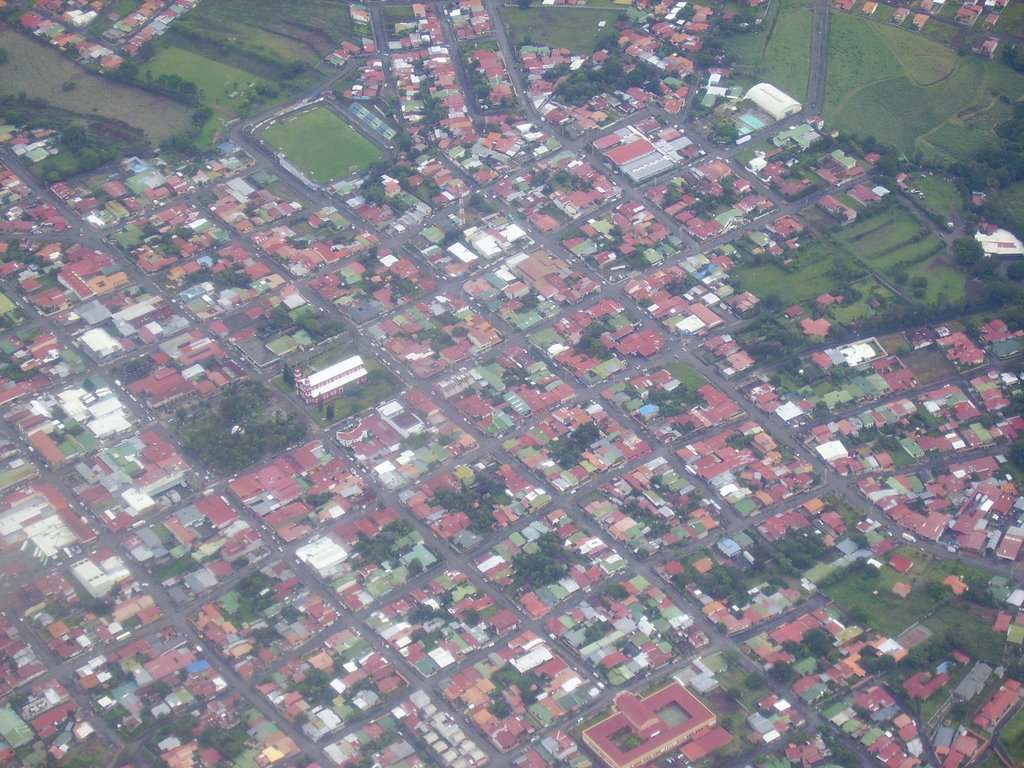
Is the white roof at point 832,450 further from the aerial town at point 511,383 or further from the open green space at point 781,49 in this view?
the open green space at point 781,49

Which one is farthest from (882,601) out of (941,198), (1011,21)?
(1011,21)

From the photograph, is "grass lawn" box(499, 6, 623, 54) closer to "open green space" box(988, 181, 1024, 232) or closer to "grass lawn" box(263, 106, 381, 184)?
"grass lawn" box(263, 106, 381, 184)

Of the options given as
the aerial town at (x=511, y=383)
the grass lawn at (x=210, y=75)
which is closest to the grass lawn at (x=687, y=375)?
the aerial town at (x=511, y=383)

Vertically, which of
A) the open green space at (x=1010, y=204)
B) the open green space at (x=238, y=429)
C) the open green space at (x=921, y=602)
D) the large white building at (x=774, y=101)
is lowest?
the open green space at (x=238, y=429)

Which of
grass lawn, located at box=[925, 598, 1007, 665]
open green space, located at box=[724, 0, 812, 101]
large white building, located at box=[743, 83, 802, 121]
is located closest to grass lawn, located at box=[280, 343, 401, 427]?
grass lawn, located at box=[925, 598, 1007, 665]

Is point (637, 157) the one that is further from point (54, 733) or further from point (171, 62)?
point (54, 733)

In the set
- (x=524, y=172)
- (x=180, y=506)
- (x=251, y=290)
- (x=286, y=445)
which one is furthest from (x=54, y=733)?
(x=524, y=172)
